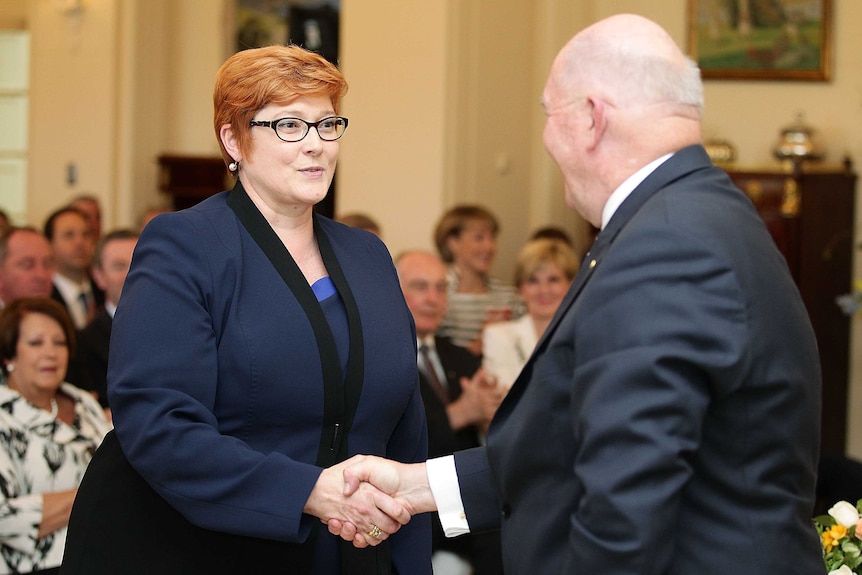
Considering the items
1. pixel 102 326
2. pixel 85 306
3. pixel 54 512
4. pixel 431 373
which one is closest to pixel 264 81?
pixel 54 512

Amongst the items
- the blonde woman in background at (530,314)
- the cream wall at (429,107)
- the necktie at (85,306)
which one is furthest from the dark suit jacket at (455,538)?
the cream wall at (429,107)

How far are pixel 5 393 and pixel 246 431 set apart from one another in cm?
172

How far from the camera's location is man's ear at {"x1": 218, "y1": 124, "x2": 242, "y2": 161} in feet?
8.26

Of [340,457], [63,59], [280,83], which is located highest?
[63,59]

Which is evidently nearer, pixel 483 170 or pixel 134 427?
pixel 134 427

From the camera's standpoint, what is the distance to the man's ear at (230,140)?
2518 millimetres

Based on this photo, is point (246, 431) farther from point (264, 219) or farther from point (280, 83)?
point (280, 83)

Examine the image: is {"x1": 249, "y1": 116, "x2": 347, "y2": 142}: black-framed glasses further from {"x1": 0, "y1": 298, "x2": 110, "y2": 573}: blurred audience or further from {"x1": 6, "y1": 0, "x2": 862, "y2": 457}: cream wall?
{"x1": 6, "y1": 0, "x2": 862, "y2": 457}: cream wall

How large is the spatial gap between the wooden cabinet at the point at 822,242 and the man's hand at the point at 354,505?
5.22 metres

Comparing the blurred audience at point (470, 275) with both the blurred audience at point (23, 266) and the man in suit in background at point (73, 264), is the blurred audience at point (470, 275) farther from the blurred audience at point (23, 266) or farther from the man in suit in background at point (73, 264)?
the blurred audience at point (23, 266)

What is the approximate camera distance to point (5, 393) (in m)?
3.74

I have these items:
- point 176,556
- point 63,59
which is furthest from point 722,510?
point 63,59

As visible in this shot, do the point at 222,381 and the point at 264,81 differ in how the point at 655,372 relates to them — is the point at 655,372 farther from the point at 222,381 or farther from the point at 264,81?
the point at 264,81

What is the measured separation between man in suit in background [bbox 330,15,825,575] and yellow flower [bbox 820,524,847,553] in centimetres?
75
